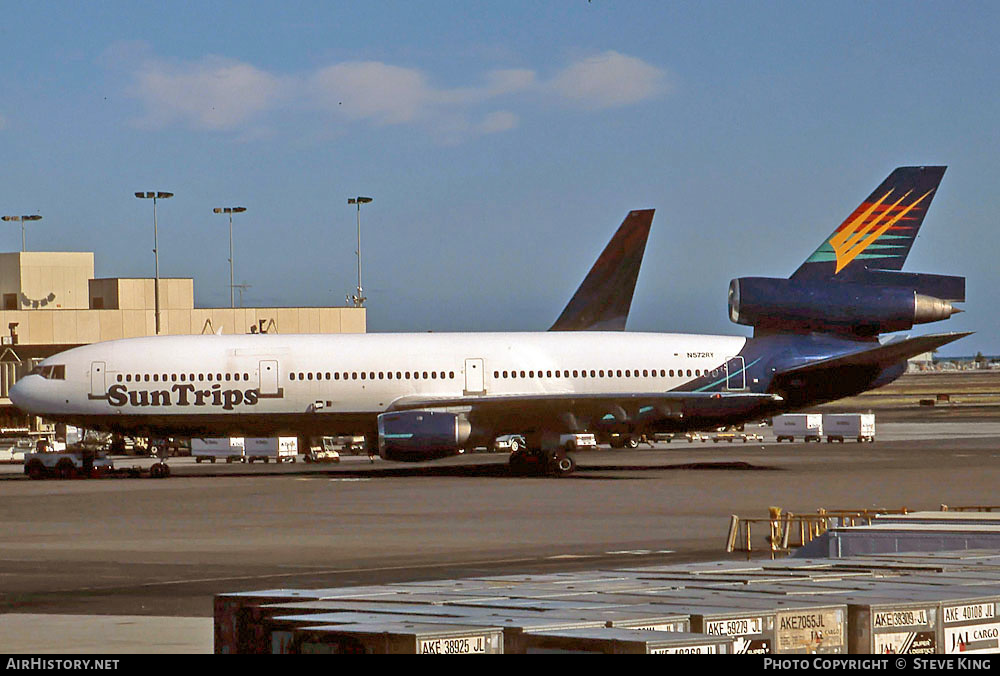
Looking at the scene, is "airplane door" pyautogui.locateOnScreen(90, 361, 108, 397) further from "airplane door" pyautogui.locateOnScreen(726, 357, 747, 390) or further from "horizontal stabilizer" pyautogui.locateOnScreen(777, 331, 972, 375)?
"horizontal stabilizer" pyautogui.locateOnScreen(777, 331, 972, 375)

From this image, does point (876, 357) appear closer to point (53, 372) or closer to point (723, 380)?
point (723, 380)

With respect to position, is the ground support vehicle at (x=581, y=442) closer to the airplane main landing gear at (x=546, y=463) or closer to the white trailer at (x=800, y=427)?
the white trailer at (x=800, y=427)

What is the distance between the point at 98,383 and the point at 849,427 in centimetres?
4447

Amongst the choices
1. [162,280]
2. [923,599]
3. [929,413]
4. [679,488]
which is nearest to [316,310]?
[162,280]

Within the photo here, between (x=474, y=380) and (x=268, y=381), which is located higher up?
(x=268, y=381)

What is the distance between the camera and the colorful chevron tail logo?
2301 inches

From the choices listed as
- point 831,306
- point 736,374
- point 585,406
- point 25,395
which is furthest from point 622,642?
point 25,395

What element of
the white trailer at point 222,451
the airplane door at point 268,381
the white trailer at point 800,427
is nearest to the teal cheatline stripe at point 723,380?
the airplane door at point 268,381

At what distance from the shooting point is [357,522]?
39.3 metres

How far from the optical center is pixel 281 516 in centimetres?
4147

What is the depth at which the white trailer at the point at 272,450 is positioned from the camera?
77125mm

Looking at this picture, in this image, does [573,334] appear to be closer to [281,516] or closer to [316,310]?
[281,516]

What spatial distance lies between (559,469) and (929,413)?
73.6 meters

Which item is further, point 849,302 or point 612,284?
point 612,284
